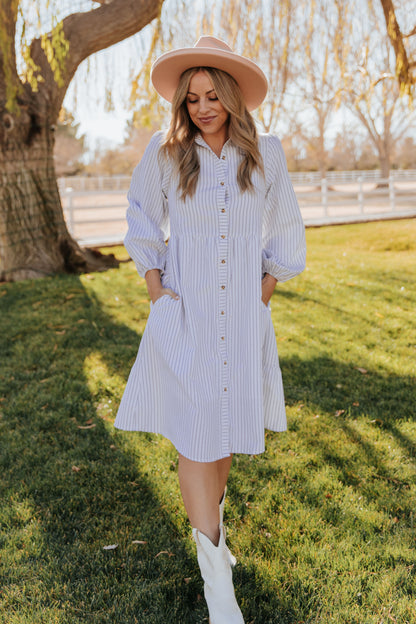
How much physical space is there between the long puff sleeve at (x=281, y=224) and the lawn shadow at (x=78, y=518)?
1.35 meters

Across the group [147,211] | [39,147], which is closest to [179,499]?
[147,211]

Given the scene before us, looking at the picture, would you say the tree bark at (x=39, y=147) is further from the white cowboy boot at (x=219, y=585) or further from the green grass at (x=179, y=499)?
the white cowboy boot at (x=219, y=585)

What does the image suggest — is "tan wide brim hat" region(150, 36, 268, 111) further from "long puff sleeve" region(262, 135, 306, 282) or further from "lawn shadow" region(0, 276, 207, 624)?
"lawn shadow" region(0, 276, 207, 624)

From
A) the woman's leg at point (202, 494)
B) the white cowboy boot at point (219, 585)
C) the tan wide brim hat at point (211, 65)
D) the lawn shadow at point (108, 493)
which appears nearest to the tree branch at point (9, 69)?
the lawn shadow at point (108, 493)

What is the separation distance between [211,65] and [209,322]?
99 centimetres

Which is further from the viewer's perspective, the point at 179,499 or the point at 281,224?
the point at 179,499

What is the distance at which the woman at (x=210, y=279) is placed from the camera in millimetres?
2127

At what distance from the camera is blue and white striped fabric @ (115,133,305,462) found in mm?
2137

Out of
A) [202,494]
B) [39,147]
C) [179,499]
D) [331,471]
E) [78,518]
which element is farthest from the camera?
[39,147]

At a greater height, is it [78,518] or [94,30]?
[94,30]

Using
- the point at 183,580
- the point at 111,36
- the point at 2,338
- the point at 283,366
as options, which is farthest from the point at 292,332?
the point at 111,36

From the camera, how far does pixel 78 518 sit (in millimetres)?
2906

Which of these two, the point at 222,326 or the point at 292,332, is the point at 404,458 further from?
the point at 292,332

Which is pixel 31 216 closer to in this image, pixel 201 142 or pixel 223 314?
pixel 201 142
